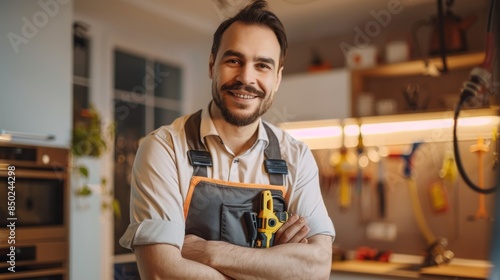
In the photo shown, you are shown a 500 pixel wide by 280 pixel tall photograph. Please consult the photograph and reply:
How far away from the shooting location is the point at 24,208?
50.0 inches

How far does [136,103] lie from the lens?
2.13m

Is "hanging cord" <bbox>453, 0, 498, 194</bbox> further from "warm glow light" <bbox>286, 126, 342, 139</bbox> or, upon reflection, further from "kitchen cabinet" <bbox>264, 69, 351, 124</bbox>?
"kitchen cabinet" <bbox>264, 69, 351, 124</bbox>

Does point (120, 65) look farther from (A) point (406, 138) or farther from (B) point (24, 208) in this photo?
(A) point (406, 138)

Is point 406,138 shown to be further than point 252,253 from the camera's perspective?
Yes

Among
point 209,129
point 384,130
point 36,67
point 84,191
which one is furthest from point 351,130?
point 209,129

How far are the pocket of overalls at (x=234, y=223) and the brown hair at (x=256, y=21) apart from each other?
0.82ft

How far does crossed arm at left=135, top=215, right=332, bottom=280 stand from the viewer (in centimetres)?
81

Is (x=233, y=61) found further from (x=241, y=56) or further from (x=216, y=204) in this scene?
(x=216, y=204)

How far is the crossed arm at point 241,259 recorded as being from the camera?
81 cm

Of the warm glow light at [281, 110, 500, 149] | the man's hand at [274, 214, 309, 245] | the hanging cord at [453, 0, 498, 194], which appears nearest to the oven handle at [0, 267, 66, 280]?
the man's hand at [274, 214, 309, 245]

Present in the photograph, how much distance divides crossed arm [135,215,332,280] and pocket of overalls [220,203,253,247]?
1.0 inches

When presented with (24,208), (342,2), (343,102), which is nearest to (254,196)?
(24,208)

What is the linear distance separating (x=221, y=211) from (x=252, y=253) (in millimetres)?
85

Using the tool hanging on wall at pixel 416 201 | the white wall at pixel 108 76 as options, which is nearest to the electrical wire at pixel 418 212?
the tool hanging on wall at pixel 416 201
